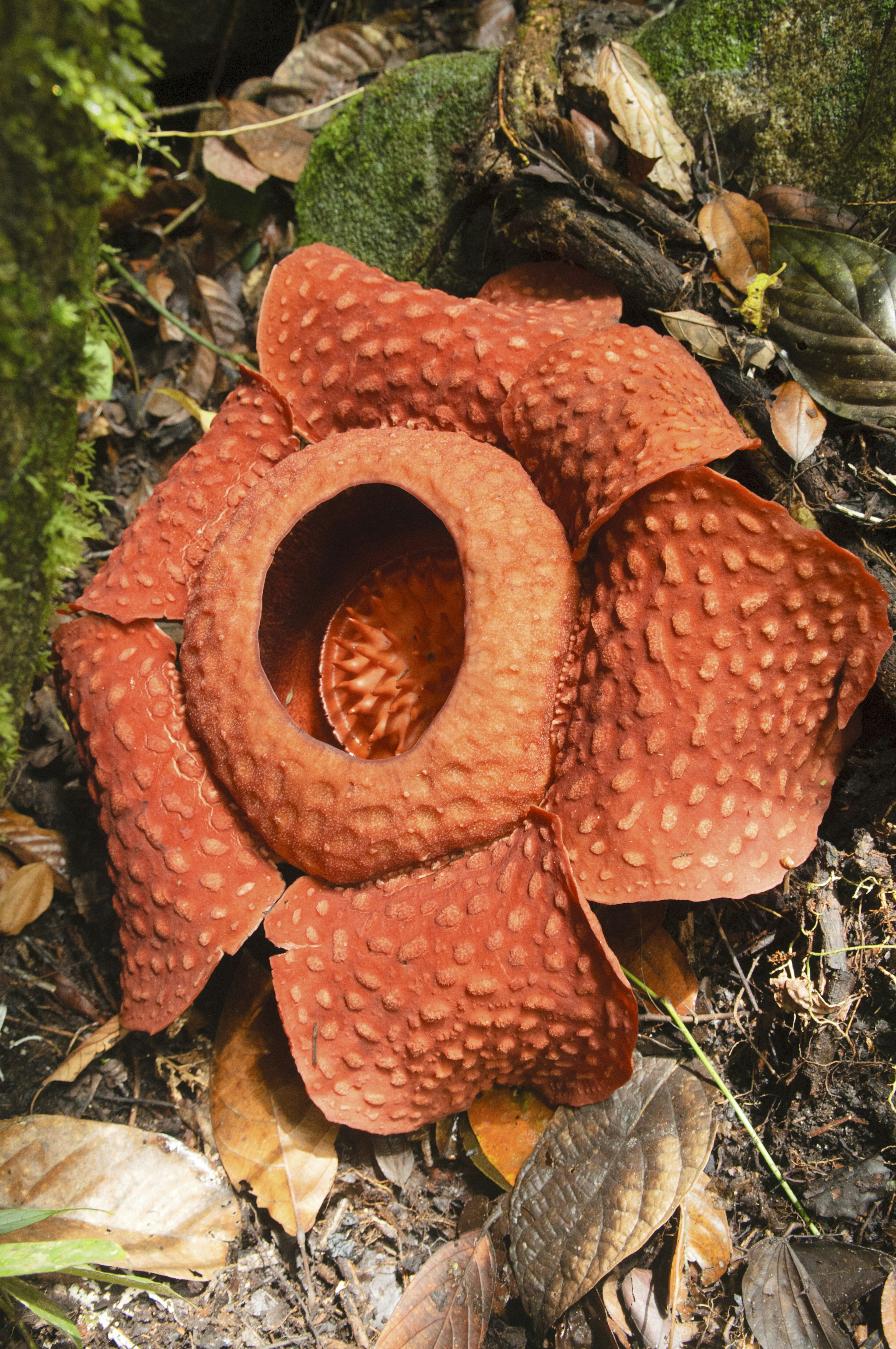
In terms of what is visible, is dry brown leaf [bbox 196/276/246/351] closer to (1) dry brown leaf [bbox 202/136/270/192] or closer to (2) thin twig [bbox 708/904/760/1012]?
(1) dry brown leaf [bbox 202/136/270/192]

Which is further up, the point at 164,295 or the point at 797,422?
the point at 164,295

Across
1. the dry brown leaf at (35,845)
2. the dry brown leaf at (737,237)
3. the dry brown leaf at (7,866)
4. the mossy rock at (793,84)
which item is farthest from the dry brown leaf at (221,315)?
the dry brown leaf at (7,866)

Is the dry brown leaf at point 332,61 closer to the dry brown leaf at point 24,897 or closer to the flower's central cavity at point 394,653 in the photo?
the flower's central cavity at point 394,653

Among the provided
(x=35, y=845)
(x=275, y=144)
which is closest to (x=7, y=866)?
(x=35, y=845)

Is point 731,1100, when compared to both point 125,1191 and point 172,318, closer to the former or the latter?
point 125,1191

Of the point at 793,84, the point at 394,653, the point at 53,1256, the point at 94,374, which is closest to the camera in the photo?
the point at 94,374

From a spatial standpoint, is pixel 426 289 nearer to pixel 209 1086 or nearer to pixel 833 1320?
pixel 209 1086
